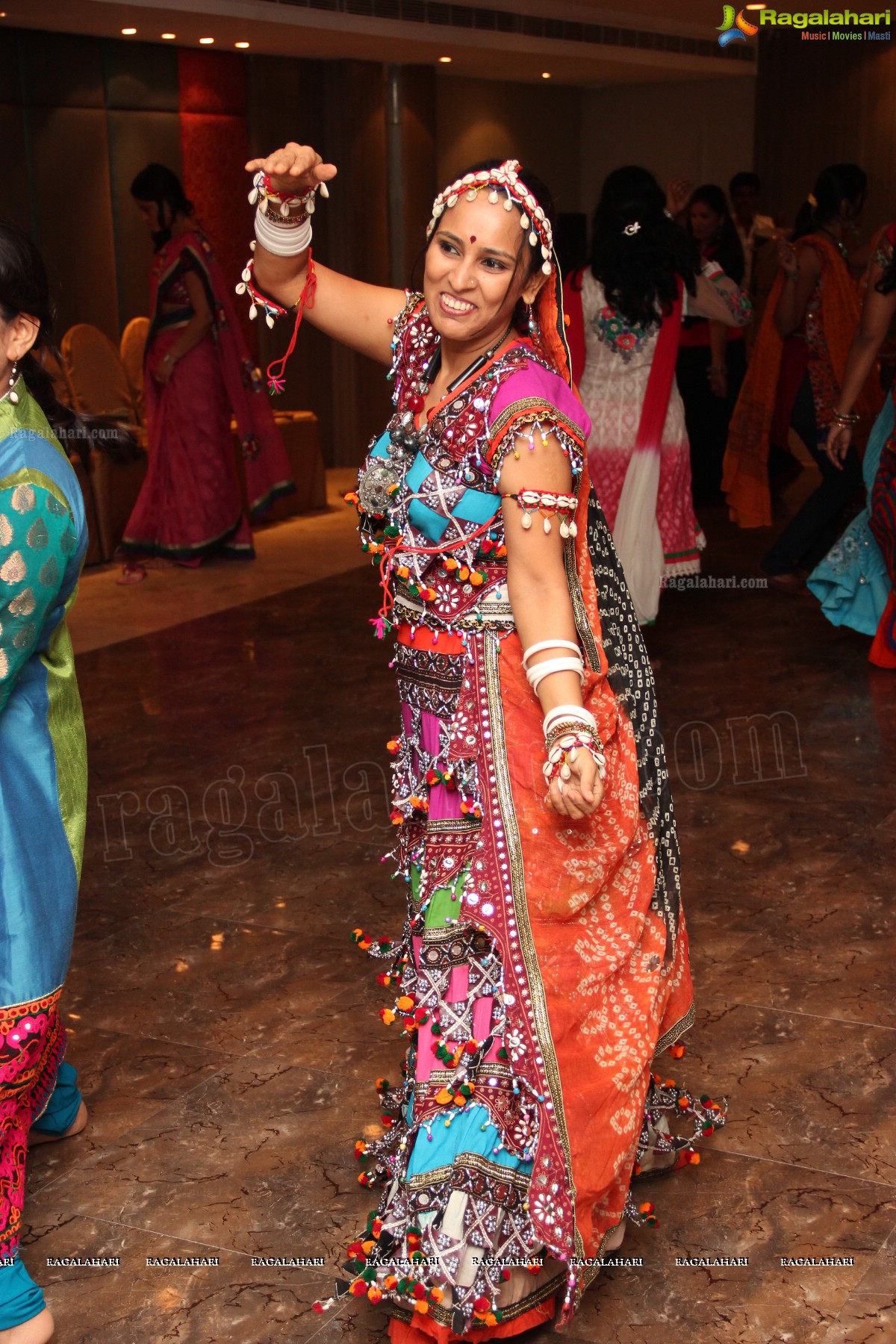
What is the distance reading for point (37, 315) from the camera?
196 centimetres

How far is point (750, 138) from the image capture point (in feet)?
36.6

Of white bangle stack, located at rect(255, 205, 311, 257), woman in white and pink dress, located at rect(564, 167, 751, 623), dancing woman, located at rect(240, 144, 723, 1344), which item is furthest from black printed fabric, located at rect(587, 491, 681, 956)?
woman in white and pink dress, located at rect(564, 167, 751, 623)

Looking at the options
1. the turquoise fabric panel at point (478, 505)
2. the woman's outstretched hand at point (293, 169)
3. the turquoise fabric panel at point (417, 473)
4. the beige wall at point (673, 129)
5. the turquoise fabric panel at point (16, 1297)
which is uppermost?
the beige wall at point (673, 129)

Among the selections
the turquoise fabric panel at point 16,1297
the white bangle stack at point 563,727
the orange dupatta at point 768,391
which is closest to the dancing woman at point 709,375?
the orange dupatta at point 768,391

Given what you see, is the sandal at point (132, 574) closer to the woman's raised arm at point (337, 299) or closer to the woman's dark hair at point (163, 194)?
the woman's dark hair at point (163, 194)

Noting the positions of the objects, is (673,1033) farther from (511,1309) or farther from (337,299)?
(337,299)

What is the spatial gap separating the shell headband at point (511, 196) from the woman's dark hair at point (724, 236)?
17.7 ft

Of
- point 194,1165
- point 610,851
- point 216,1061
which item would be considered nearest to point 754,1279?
point 610,851

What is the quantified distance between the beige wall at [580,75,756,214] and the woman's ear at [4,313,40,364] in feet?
33.0

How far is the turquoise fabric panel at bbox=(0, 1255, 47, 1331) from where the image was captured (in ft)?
6.25

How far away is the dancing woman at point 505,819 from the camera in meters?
1.88

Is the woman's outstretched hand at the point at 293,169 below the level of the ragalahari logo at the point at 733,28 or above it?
below

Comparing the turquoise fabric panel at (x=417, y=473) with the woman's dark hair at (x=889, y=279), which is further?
the woman's dark hair at (x=889, y=279)

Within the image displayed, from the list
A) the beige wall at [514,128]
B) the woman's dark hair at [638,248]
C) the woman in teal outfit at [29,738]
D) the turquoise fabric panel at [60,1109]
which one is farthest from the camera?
the beige wall at [514,128]
